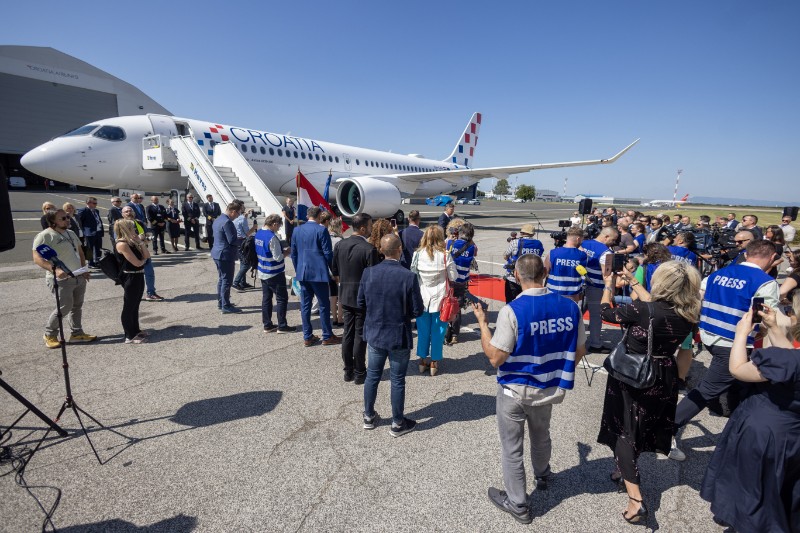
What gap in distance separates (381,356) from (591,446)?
2.09 meters

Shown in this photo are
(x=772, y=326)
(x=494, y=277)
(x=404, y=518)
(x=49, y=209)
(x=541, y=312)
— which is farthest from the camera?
(x=494, y=277)

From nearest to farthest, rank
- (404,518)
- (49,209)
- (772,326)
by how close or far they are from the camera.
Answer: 1. (772,326)
2. (404,518)
3. (49,209)

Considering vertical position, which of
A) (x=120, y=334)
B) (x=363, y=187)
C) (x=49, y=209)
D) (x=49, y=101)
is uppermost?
(x=49, y=101)

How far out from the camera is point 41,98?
147ft

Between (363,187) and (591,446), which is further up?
(363,187)

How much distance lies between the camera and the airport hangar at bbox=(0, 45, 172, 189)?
141ft

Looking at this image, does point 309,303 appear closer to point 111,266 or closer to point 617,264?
point 111,266

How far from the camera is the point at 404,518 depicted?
2.58 m

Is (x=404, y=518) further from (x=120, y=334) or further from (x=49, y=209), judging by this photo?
Answer: (x=49, y=209)

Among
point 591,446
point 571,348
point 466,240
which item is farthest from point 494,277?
point 571,348

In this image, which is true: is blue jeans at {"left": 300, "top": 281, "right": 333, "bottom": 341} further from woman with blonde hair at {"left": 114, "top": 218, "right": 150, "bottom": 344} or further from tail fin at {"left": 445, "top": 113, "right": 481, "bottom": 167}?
tail fin at {"left": 445, "top": 113, "right": 481, "bottom": 167}

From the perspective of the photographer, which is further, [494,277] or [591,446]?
[494,277]

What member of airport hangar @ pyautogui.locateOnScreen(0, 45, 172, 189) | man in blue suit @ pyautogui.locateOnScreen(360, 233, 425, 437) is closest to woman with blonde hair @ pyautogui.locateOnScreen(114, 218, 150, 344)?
man in blue suit @ pyautogui.locateOnScreen(360, 233, 425, 437)

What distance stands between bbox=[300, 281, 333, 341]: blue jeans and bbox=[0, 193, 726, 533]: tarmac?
28 cm
